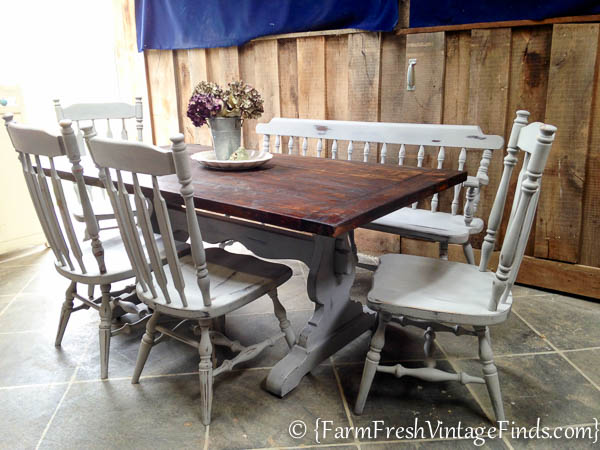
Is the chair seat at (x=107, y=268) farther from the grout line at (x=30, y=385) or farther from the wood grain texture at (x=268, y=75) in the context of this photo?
the wood grain texture at (x=268, y=75)

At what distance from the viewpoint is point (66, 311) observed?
226cm

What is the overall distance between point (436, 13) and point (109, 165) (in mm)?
1992

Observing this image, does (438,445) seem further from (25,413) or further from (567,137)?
(567,137)

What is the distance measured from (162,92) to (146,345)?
103 inches

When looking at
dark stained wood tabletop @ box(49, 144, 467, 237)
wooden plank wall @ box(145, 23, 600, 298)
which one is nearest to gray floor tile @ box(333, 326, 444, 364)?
dark stained wood tabletop @ box(49, 144, 467, 237)

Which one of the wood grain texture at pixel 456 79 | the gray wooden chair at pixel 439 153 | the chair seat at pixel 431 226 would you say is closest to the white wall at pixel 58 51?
the gray wooden chair at pixel 439 153

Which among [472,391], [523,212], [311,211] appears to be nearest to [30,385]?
[311,211]

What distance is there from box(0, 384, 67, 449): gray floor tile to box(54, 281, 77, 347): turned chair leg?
0.32 metres

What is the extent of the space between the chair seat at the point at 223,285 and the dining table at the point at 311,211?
0.10 meters

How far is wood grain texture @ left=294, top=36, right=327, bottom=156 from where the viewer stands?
3.22 m

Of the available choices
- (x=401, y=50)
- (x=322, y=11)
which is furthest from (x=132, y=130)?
(x=401, y=50)

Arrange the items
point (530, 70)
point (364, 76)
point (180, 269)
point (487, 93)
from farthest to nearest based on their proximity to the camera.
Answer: point (364, 76) → point (487, 93) → point (530, 70) → point (180, 269)

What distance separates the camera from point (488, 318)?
160 cm

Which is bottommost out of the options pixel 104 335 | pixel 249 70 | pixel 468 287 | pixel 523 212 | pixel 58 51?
pixel 104 335
